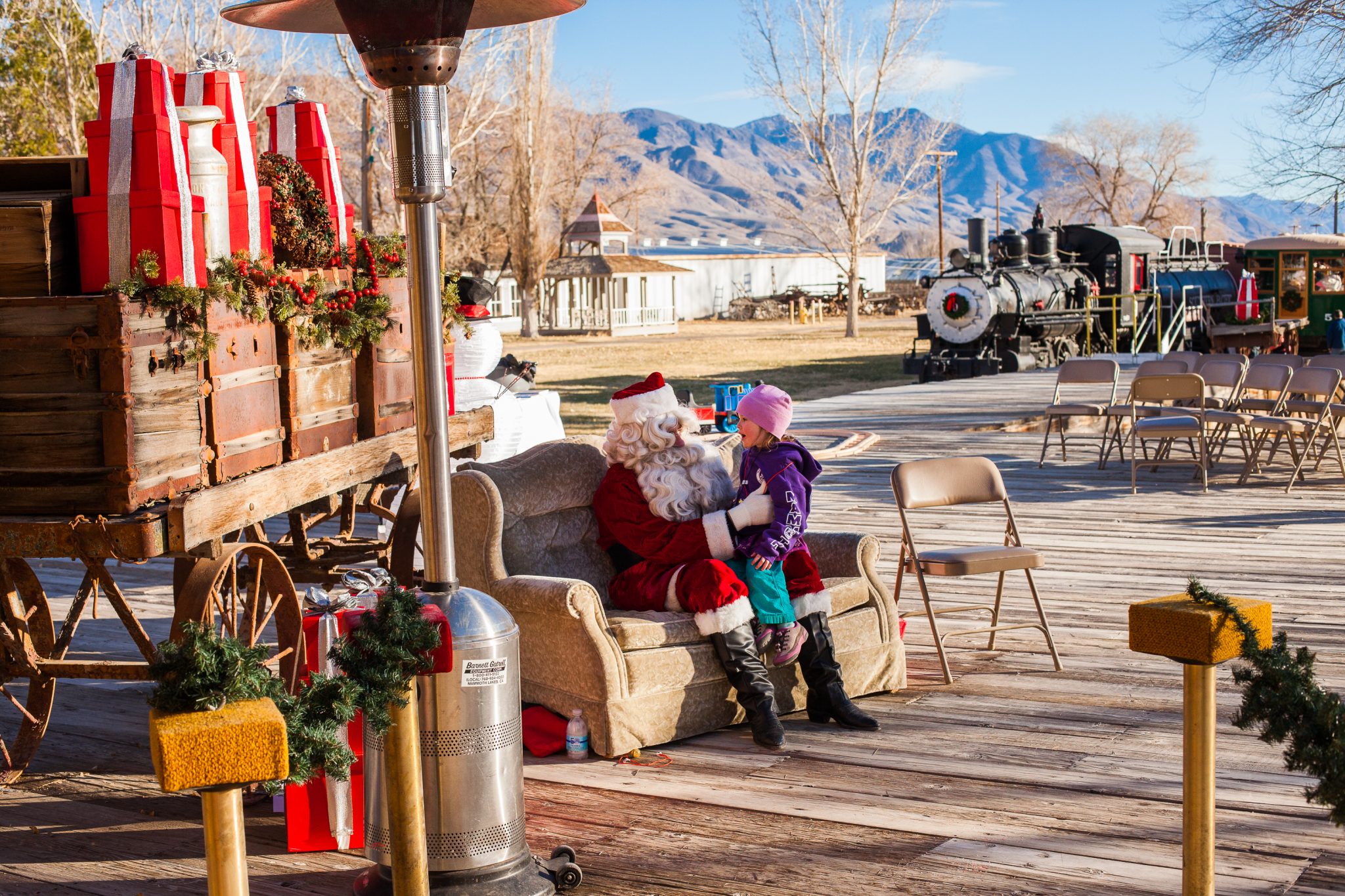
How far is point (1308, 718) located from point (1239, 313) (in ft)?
87.9

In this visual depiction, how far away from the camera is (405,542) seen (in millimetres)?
5953

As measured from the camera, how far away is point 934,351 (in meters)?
25.3

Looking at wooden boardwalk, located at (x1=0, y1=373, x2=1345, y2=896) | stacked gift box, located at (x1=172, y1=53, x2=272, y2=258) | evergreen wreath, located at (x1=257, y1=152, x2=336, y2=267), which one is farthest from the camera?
evergreen wreath, located at (x1=257, y1=152, x2=336, y2=267)

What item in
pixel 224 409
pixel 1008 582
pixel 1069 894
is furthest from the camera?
pixel 1008 582

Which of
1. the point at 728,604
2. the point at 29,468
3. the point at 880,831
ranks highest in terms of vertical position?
the point at 29,468

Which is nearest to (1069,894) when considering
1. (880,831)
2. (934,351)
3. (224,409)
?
(880,831)

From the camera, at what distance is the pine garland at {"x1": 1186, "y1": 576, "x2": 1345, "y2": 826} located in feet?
9.11

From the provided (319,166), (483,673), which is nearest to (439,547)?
(483,673)

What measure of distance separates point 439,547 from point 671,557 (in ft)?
5.40

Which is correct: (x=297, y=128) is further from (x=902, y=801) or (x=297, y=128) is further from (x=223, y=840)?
(x=223, y=840)

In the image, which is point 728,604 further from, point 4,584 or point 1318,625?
point 1318,625

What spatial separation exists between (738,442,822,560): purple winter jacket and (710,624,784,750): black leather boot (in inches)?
12.1

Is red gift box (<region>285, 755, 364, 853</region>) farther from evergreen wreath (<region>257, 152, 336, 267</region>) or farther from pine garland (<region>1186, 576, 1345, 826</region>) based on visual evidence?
pine garland (<region>1186, 576, 1345, 826</region>)

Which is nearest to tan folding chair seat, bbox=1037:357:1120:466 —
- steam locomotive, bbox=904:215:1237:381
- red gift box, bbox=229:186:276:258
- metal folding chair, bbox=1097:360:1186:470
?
metal folding chair, bbox=1097:360:1186:470
